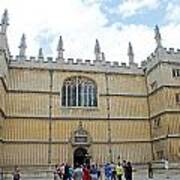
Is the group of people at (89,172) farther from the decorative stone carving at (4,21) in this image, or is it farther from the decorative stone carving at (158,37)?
the decorative stone carving at (158,37)

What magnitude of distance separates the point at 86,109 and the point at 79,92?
167 centimetres

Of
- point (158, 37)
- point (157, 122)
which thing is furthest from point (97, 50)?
point (157, 122)

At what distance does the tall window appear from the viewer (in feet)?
89.3

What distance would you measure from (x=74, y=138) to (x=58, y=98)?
362cm

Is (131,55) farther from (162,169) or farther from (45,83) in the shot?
(162,169)

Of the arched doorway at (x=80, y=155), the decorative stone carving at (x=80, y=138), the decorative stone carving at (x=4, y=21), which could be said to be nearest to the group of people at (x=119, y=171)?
the decorative stone carving at (x=80, y=138)

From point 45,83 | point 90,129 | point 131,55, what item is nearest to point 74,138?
point 90,129

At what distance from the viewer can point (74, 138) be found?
26.1m

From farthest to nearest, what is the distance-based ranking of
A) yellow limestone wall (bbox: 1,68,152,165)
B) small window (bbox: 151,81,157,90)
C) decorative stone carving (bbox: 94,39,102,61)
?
decorative stone carving (bbox: 94,39,102,61), small window (bbox: 151,81,157,90), yellow limestone wall (bbox: 1,68,152,165)

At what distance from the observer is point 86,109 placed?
2708cm

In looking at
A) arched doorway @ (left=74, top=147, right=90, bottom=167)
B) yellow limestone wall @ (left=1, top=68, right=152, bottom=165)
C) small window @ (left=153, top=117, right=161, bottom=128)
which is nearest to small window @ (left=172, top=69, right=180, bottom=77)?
yellow limestone wall @ (left=1, top=68, right=152, bottom=165)

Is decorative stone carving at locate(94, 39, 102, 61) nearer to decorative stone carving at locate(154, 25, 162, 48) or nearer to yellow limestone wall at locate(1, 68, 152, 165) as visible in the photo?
yellow limestone wall at locate(1, 68, 152, 165)

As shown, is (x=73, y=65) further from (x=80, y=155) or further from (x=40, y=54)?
(x=80, y=155)

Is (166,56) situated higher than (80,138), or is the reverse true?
(166,56)
